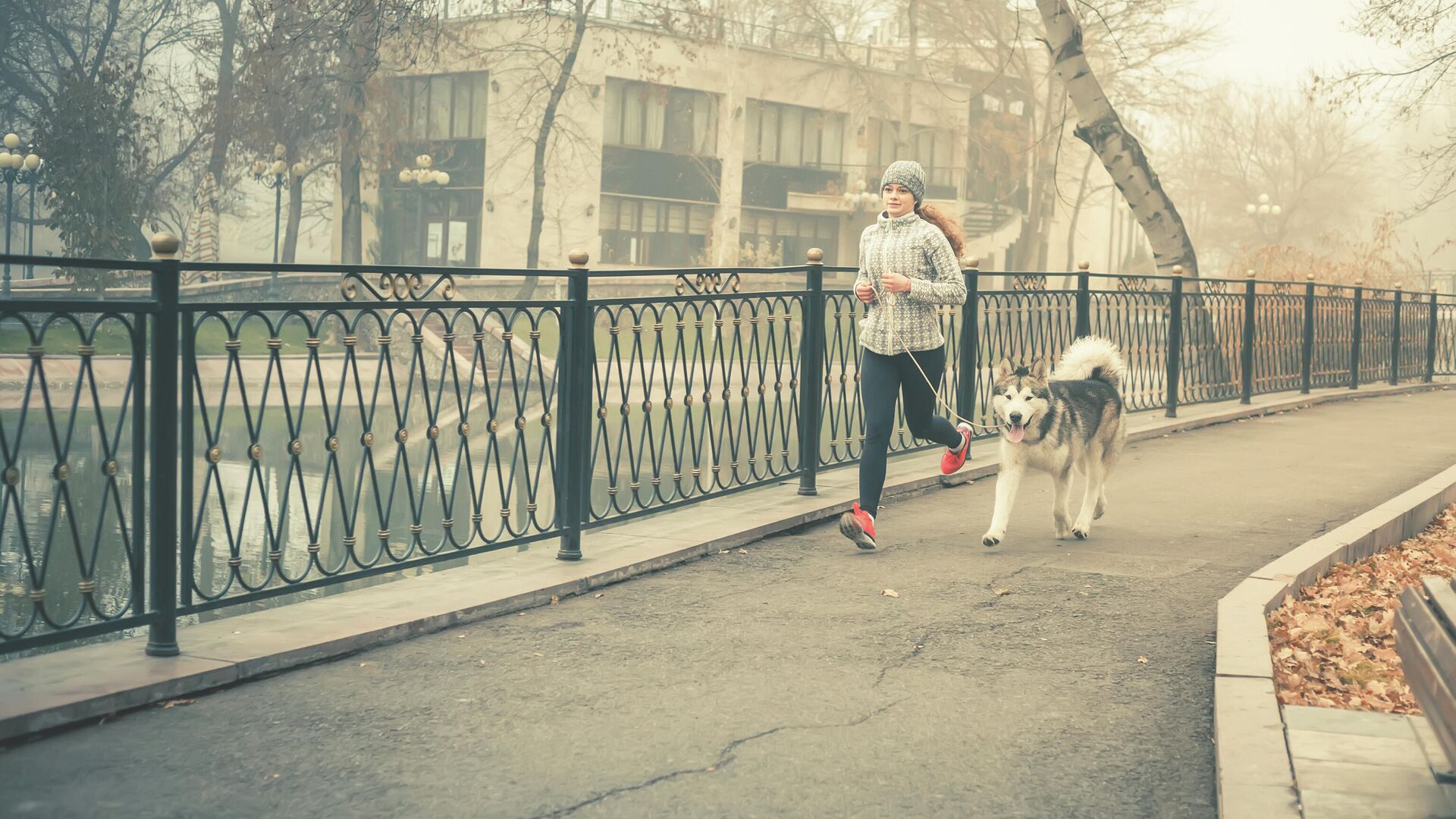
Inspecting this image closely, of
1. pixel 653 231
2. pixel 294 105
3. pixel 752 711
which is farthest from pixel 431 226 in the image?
pixel 752 711

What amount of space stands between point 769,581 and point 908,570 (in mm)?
772

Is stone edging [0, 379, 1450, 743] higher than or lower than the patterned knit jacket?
lower


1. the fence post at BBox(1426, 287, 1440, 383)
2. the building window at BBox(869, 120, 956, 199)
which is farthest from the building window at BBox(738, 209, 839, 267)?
the fence post at BBox(1426, 287, 1440, 383)

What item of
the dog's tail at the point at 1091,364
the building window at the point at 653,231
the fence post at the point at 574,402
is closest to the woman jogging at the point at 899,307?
the dog's tail at the point at 1091,364

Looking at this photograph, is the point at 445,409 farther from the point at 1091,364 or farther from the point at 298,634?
the point at 298,634

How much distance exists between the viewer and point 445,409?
2848 centimetres

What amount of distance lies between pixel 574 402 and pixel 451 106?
5284cm

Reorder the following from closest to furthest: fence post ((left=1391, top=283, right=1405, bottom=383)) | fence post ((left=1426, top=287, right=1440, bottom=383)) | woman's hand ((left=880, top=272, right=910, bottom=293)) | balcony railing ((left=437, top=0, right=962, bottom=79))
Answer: woman's hand ((left=880, top=272, right=910, bottom=293)), fence post ((left=1391, top=283, right=1405, bottom=383)), fence post ((left=1426, top=287, right=1440, bottom=383)), balcony railing ((left=437, top=0, right=962, bottom=79))

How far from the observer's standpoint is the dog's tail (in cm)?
870

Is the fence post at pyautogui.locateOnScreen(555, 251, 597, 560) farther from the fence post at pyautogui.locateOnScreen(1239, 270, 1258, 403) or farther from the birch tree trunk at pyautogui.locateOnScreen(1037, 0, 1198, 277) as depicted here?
the birch tree trunk at pyautogui.locateOnScreen(1037, 0, 1198, 277)

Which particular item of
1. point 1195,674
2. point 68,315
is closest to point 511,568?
point 68,315

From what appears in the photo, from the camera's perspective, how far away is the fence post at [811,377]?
9.18 m

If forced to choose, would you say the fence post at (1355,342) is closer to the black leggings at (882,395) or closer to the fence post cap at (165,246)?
the black leggings at (882,395)

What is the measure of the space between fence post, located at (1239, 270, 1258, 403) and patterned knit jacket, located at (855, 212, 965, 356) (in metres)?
10.7
